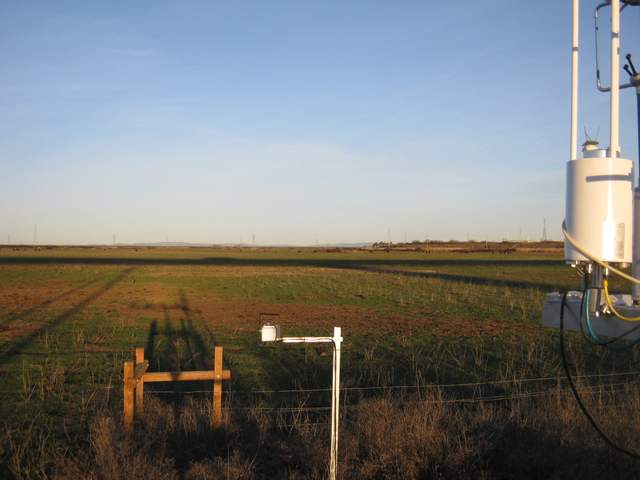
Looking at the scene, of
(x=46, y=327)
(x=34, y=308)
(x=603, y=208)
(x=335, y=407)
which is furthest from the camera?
(x=34, y=308)

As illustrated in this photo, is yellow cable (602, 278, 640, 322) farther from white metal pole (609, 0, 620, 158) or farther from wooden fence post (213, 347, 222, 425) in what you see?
wooden fence post (213, 347, 222, 425)

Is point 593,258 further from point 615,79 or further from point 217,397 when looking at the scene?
point 217,397

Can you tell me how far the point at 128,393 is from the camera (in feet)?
23.7

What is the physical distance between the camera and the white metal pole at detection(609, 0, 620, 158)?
402 cm

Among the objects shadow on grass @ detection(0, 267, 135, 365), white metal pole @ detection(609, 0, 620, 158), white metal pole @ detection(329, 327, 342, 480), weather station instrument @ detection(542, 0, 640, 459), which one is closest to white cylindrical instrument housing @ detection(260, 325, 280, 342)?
white metal pole @ detection(329, 327, 342, 480)

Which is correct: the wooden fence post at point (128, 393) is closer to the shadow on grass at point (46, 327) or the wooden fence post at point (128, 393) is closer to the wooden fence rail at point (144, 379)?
the wooden fence rail at point (144, 379)

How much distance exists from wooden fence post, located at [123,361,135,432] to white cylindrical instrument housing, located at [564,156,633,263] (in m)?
5.40

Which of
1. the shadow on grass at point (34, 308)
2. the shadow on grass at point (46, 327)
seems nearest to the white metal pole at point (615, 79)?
the shadow on grass at point (46, 327)

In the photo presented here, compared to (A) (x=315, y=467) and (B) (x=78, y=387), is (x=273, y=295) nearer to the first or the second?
(B) (x=78, y=387)

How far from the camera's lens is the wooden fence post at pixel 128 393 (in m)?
7.13

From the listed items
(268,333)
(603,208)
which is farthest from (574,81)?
(268,333)

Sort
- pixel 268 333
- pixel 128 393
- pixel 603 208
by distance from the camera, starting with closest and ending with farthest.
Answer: pixel 603 208 < pixel 268 333 < pixel 128 393

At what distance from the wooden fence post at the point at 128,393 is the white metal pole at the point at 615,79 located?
5.80 metres

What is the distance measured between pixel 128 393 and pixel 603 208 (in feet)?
19.1
